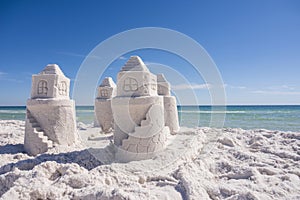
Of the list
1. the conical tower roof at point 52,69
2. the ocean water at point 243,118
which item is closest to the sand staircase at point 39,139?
the conical tower roof at point 52,69

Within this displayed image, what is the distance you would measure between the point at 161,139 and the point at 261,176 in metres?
2.28

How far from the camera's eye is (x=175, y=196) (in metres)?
2.95

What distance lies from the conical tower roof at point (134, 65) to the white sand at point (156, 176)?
7.21 feet

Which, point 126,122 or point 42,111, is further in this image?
point 42,111

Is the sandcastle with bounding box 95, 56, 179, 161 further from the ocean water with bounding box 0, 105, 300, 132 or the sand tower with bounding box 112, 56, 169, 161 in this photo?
the ocean water with bounding box 0, 105, 300, 132

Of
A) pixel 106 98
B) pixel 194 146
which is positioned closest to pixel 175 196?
pixel 194 146

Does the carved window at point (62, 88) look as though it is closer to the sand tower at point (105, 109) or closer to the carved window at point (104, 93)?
the sand tower at point (105, 109)

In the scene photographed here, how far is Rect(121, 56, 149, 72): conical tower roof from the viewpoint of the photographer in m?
5.62

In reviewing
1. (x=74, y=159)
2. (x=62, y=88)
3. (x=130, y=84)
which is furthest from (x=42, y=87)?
(x=130, y=84)

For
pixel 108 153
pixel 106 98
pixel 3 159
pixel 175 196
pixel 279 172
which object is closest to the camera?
pixel 175 196

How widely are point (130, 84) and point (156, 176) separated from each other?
2.51m

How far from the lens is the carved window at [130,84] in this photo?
18.0 ft

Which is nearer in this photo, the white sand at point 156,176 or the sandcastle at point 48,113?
the white sand at point 156,176

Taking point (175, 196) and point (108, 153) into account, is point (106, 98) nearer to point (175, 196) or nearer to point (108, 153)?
point (108, 153)
